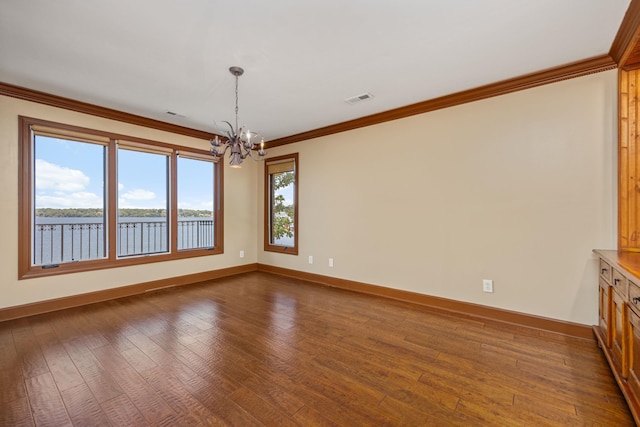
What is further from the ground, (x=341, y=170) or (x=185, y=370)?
(x=341, y=170)

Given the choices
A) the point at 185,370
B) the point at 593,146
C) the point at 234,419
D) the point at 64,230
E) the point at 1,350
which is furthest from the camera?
the point at 64,230

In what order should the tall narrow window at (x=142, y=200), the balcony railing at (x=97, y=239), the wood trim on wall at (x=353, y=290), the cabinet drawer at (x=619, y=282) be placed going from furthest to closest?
the tall narrow window at (x=142, y=200) < the balcony railing at (x=97, y=239) < the wood trim on wall at (x=353, y=290) < the cabinet drawer at (x=619, y=282)

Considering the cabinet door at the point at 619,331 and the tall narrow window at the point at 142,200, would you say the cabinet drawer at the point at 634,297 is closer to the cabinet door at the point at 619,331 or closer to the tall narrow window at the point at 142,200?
the cabinet door at the point at 619,331

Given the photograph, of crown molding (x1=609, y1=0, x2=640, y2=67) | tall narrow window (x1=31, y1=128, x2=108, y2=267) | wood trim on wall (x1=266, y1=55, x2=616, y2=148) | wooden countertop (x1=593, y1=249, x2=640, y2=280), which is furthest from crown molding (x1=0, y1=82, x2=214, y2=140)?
wooden countertop (x1=593, y1=249, x2=640, y2=280)

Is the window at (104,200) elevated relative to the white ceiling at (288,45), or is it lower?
lower

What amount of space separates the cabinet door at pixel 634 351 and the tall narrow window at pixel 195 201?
533cm

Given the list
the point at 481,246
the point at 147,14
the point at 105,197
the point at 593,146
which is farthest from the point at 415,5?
the point at 105,197

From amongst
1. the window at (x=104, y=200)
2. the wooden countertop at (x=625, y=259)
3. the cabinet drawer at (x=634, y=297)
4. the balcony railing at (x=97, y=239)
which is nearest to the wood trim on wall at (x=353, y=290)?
the window at (x=104, y=200)

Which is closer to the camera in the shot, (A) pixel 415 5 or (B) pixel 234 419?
(B) pixel 234 419

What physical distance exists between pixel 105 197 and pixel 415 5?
4.48 m

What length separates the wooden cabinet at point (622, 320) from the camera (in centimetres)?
161

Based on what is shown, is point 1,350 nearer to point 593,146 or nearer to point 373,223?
point 373,223

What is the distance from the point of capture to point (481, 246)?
322cm

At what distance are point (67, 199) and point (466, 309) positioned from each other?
5.35 m
